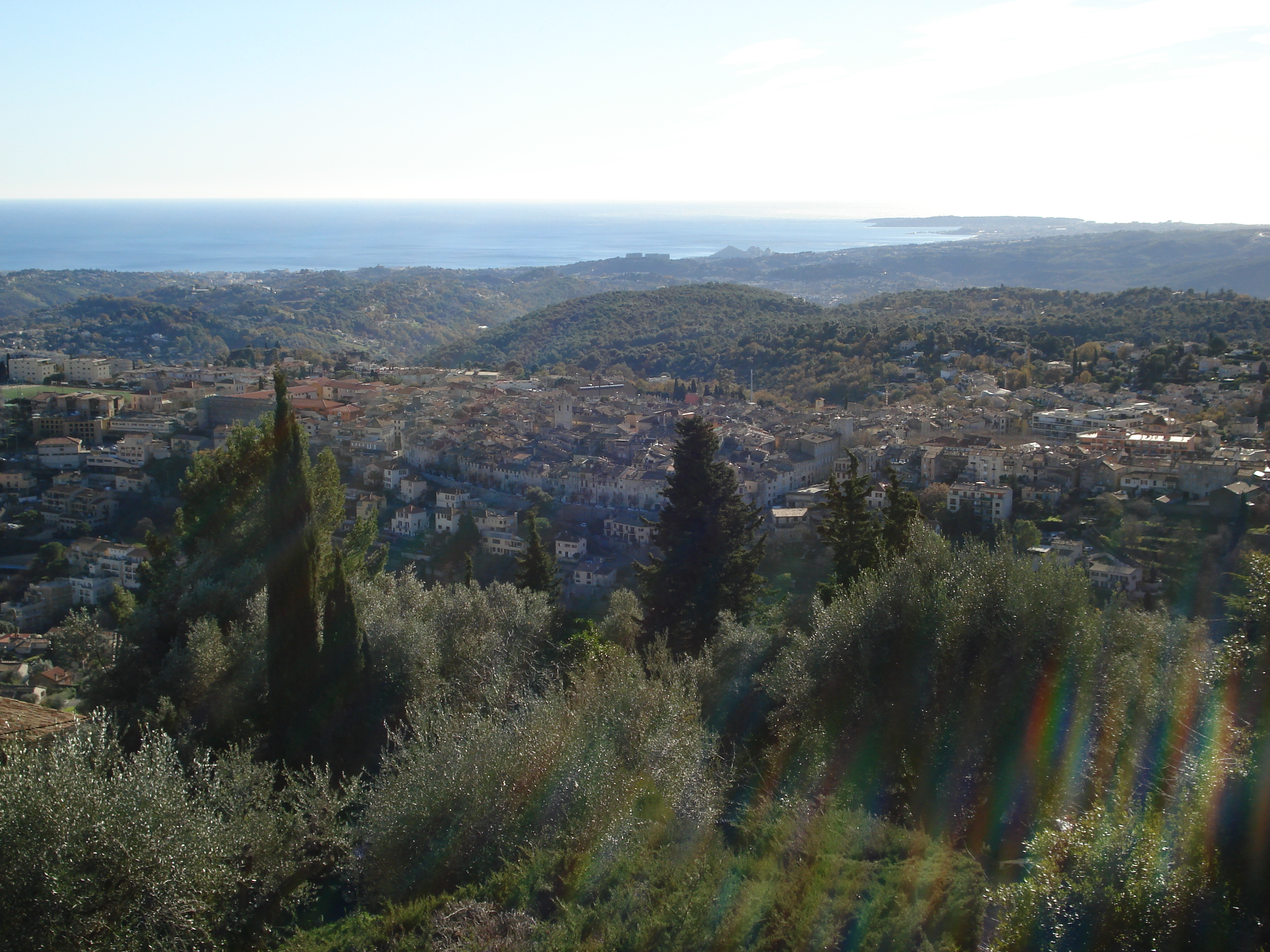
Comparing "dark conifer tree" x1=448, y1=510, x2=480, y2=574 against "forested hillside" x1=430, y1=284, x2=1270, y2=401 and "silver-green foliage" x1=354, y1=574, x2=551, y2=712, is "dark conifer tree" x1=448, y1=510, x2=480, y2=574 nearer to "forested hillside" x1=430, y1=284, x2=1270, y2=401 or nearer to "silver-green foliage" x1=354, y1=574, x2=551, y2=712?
"silver-green foliage" x1=354, y1=574, x2=551, y2=712

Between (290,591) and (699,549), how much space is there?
5.33 meters

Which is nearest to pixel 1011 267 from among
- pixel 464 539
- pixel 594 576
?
pixel 464 539

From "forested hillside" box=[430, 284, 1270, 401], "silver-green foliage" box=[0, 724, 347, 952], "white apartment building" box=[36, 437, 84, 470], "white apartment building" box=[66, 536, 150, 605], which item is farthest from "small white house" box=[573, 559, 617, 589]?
"forested hillside" box=[430, 284, 1270, 401]

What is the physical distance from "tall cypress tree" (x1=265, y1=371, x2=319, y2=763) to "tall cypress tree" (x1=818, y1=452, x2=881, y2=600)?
233 inches

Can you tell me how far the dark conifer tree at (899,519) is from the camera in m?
11.2

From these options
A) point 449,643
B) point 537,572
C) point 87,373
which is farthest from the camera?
point 87,373

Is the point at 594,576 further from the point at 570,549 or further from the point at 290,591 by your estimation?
the point at 290,591

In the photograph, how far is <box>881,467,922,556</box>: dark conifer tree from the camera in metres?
11.2

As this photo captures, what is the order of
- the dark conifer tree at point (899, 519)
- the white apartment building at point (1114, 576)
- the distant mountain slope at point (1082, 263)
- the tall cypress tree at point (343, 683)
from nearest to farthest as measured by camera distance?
the tall cypress tree at point (343, 683), the dark conifer tree at point (899, 519), the white apartment building at point (1114, 576), the distant mountain slope at point (1082, 263)

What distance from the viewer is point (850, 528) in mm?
12031

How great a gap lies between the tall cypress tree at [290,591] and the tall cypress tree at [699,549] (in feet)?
15.1

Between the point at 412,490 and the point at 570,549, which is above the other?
the point at 412,490

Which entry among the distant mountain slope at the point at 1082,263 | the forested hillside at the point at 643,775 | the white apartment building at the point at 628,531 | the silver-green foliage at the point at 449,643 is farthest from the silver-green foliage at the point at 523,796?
the distant mountain slope at the point at 1082,263

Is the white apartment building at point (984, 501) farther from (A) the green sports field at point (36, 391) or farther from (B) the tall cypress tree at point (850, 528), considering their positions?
(A) the green sports field at point (36, 391)
